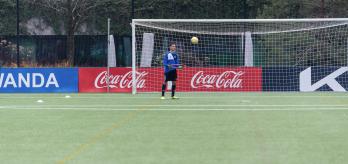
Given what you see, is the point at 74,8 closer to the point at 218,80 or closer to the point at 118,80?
the point at 118,80

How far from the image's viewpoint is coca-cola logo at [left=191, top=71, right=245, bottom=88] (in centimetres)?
2680

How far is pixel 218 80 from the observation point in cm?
2683

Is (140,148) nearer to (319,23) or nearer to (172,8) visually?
(319,23)

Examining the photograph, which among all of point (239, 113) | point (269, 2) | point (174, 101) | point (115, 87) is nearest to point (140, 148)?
point (239, 113)

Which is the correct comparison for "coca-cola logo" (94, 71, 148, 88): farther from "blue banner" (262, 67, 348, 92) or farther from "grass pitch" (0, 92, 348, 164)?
"grass pitch" (0, 92, 348, 164)

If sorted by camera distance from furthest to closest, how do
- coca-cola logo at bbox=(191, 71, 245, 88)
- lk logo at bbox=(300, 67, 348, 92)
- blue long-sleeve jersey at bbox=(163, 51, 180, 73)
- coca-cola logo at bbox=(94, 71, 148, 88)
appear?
coca-cola logo at bbox=(191, 71, 245, 88)
coca-cola logo at bbox=(94, 71, 148, 88)
lk logo at bbox=(300, 67, 348, 92)
blue long-sleeve jersey at bbox=(163, 51, 180, 73)

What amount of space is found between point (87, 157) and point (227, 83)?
17.1 m

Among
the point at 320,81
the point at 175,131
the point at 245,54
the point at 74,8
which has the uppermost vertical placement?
the point at 74,8

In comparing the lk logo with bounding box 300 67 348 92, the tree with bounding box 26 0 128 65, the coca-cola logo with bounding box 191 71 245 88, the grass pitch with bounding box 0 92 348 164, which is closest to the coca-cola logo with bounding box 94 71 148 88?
the coca-cola logo with bounding box 191 71 245 88

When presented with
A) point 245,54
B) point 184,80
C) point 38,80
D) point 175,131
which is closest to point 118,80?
point 184,80

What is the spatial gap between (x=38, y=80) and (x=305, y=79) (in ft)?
33.4

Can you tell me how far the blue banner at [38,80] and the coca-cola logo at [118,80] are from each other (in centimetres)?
93

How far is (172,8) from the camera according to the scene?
1497 inches

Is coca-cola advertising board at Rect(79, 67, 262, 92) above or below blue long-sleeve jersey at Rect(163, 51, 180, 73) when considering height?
below
